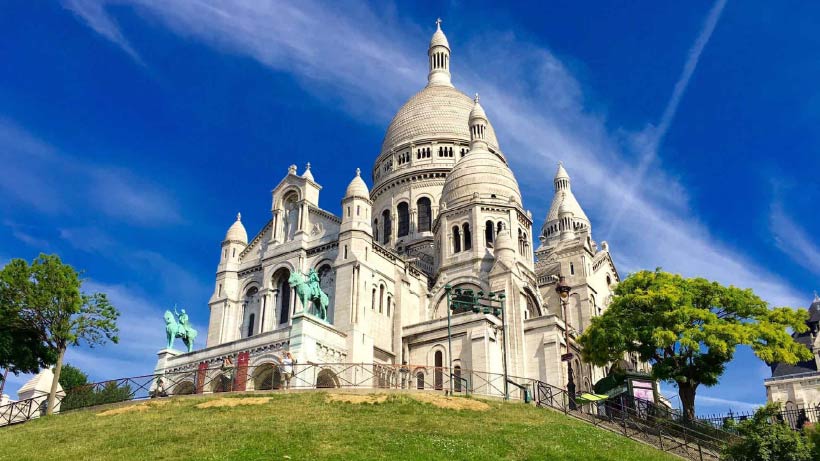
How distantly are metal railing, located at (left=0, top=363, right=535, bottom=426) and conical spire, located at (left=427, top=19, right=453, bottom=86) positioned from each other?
153 ft

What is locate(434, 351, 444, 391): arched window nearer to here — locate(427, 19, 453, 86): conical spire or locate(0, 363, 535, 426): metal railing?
locate(0, 363, 535, 426): metal railing

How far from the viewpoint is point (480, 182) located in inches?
2387

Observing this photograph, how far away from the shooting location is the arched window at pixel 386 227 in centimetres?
7269

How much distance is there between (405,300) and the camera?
5422cm

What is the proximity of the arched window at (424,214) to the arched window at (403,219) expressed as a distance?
1.14 meters

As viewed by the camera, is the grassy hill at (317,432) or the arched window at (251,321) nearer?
the grassy hill at (317,432)

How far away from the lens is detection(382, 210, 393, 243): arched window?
72.7m

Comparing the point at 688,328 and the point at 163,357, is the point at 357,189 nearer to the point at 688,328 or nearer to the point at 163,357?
the point at 163,357

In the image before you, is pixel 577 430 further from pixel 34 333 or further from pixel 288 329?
pixel 34 333

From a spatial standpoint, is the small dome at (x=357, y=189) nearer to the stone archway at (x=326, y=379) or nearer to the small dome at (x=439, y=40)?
the stone archway at (x=326, y=379)

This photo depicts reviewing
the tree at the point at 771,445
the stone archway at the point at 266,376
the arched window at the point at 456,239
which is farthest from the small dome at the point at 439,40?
the tree at the point at 771,445

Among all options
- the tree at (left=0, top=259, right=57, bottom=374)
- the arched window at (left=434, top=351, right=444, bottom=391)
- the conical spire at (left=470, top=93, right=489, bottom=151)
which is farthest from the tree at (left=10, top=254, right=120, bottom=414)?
the conical spire at (left=470, top=93, right=489, bottom=151)

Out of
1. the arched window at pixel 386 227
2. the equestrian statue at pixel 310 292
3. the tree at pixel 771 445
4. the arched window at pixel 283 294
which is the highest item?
the arched window at pixel 386 227

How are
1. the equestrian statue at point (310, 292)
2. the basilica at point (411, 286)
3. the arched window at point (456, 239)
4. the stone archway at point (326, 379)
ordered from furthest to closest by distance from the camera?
1. the arched window at point (456, 239)
2. the basilica at point (411, 286)
3. the equestrian statue at point (310, 292)
4. the stone archway at point (326, 379)
